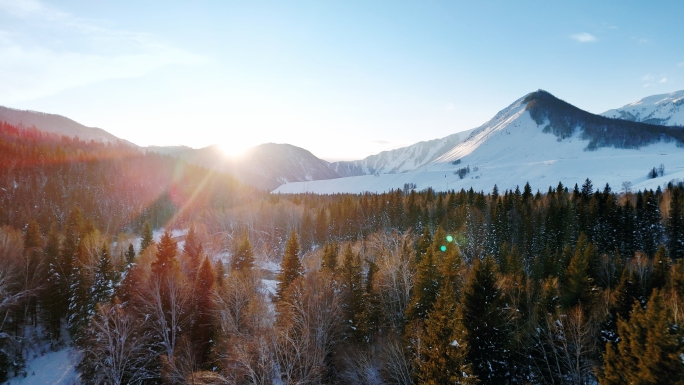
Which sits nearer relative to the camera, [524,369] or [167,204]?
[524,369]

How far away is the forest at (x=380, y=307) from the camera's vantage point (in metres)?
21.2

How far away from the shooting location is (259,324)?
1094 inches

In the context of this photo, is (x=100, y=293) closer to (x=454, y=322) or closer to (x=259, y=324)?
(x=259, y=324)

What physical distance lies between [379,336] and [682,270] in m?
26.7

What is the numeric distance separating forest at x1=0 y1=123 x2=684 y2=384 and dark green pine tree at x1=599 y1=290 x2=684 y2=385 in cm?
6

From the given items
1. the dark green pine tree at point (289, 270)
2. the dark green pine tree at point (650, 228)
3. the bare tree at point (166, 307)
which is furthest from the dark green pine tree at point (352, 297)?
the dark green pine tree at point (650, 228)

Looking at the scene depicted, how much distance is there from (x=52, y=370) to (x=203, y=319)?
18.9 meters

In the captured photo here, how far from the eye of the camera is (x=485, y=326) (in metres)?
22.0

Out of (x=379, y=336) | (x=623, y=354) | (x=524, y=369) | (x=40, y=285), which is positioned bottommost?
(x=524, y=369)

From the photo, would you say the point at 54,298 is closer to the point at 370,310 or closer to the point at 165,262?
the point at 165,262

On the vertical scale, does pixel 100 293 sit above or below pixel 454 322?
below

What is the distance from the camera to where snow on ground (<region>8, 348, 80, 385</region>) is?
35.5m

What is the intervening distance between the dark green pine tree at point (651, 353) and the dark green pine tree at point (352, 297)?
17.9m

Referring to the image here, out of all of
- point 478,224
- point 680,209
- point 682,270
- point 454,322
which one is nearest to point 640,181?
point 680,209
